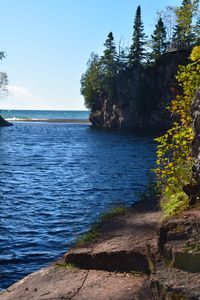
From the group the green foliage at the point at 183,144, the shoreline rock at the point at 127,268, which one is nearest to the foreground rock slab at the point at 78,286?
the shoreline rock at the point at 127,268

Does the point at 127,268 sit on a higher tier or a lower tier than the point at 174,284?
lower

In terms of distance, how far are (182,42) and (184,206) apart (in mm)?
86659

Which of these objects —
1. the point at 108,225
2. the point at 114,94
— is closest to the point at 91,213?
the point at 108,225

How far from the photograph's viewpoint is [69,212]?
1531 cm

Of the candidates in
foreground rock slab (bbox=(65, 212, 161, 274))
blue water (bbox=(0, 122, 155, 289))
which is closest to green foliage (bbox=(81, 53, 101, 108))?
blue water (bbox=(0, 122, 155, 289))

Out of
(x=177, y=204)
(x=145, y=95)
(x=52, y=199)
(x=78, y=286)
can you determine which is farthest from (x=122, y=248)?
(x=145, y=95)

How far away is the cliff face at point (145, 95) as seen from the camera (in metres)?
80.3

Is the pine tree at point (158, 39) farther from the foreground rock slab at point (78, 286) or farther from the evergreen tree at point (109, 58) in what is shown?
the foreground rock slab at point (78, 286)

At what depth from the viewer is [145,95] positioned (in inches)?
3278

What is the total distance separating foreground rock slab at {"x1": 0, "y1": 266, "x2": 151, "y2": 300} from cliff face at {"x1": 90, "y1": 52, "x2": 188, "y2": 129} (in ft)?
235

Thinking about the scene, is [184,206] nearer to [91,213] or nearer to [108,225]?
[108,225]

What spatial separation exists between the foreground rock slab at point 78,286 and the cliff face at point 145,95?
71741 millimetres

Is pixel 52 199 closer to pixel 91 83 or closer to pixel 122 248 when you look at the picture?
pixel 122 248

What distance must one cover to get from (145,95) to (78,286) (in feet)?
256
